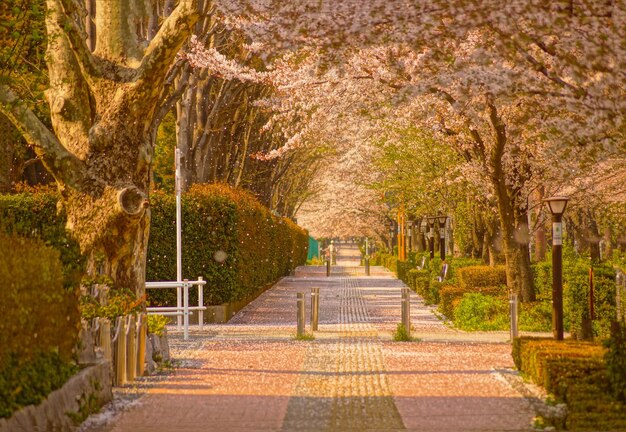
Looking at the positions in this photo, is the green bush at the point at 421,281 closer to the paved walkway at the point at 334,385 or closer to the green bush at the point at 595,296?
the paved walkway at the point at 334,385

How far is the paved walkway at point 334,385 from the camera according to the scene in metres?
10.4

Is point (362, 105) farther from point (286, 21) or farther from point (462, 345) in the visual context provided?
point (286, 21)

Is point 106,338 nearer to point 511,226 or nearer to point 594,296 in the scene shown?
point 594,296

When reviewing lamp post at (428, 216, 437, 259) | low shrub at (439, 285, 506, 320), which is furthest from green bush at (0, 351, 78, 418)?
lamp post at (428, 216, 437, 259)

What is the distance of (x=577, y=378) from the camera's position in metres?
11.3

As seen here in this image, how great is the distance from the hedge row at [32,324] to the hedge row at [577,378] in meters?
4.59

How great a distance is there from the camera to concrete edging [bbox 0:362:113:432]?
8.68 metres

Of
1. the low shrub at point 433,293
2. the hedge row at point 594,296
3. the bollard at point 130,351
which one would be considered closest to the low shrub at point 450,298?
the low shrub at point 433,293

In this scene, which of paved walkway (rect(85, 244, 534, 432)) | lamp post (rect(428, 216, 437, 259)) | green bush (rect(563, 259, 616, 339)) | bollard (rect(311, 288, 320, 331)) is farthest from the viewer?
lamp post (rect(428, 216, 437, 259))

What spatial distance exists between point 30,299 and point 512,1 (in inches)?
223

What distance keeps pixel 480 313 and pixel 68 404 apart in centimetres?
1421

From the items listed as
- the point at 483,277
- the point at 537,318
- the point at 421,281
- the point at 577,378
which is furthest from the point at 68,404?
the point at 421,281

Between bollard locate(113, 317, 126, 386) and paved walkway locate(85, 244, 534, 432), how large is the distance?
1.21 ft

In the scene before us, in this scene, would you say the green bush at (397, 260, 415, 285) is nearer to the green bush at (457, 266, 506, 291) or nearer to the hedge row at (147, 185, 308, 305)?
the green bush at (457, 266, 506, 291)
